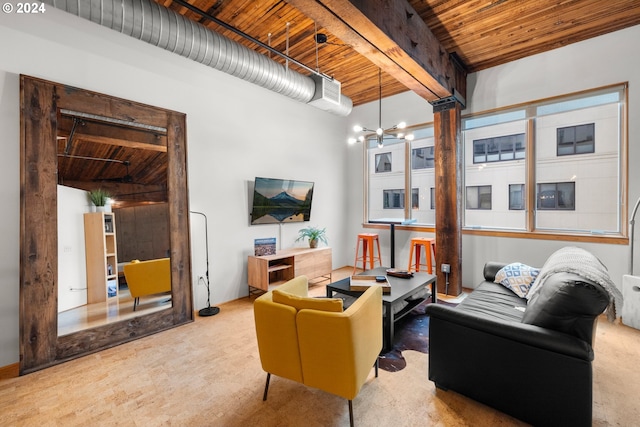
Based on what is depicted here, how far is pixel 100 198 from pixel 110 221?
25 centimetres

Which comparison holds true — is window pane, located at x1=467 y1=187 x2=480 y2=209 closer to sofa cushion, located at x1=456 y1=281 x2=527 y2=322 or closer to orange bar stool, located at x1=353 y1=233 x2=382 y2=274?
orange bar stool, located at x1=353 y1=233 x2=382 y2=274

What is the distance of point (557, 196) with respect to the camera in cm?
405

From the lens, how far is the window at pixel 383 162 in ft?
19.1

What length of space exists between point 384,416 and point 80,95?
377 cm

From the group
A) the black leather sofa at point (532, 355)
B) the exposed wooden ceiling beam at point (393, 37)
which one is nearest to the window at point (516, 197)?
the exposed wooden ceiling beam at point (393, 37)

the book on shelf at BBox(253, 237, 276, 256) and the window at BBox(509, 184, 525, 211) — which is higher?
the window at BBox(509, 184, 525, 211)

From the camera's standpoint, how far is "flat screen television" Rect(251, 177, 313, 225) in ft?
14.7

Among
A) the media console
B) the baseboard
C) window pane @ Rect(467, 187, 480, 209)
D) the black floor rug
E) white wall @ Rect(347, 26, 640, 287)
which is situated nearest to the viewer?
the baseboard

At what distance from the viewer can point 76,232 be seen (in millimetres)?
2814

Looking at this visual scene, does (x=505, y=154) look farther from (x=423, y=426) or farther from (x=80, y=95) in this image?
(x=80, y=95)

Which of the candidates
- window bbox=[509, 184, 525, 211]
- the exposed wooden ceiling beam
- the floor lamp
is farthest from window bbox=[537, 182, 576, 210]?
the floor lamp

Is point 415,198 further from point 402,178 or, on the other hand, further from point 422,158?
point 422,158

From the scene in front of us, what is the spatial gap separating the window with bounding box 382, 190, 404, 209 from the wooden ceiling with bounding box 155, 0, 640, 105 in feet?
7.88

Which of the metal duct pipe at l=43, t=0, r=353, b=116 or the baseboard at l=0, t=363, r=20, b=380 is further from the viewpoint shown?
the baseboard at l=0, t=363, r=20, b=380
